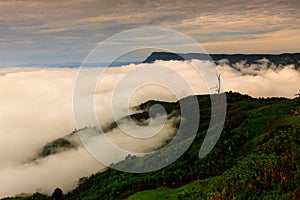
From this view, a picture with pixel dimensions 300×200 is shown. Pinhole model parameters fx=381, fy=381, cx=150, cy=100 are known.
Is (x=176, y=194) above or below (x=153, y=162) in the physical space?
below

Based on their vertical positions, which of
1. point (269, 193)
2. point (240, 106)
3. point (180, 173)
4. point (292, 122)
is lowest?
point (269, 193)

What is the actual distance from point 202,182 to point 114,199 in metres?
20.9

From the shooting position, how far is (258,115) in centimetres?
9075

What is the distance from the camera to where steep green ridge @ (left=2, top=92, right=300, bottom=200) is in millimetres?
51281

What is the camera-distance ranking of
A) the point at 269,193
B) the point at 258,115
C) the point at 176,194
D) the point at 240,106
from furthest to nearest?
the point at 240,106, the point at 258,115, the point at 176,194, the point at 269,193

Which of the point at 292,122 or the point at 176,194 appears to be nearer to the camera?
the point at 176,194

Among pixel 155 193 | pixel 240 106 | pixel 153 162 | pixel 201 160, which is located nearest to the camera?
pixel 155 193

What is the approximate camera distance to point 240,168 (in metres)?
58.6

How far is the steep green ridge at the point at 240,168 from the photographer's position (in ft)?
168

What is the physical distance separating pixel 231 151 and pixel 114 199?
79.5 ft

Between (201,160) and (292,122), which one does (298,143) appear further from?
(201,160)

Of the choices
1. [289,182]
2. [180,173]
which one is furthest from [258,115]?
[289,182]

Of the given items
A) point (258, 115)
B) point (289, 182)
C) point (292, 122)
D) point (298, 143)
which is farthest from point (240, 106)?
point (289, 182)

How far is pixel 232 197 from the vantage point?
50.2m
